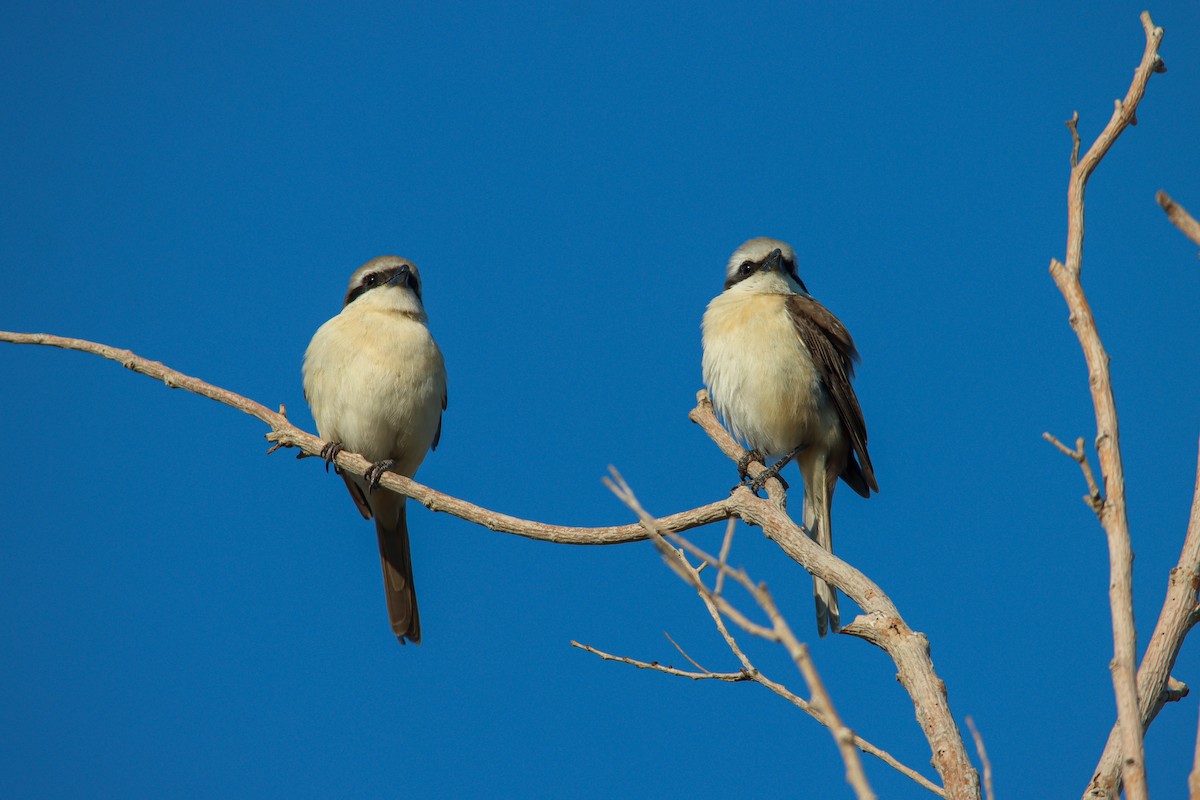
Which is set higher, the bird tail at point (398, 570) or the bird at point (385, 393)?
the bird at point (385, 393)

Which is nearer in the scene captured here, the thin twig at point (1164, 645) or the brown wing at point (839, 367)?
the thin twig at point (1164, 645)

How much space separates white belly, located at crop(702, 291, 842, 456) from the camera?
24.7 ft

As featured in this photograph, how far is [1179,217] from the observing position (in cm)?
261

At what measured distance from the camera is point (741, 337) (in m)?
7.74

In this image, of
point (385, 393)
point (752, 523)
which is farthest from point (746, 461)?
point (385, 393)

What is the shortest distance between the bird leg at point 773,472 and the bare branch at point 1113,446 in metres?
3.54

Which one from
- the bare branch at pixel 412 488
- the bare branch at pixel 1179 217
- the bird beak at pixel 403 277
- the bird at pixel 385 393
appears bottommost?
the bare branch at pixel 1179 217

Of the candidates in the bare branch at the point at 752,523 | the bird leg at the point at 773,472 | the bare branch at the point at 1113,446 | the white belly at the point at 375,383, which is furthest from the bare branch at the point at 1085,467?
the white belly at the point at 375,383

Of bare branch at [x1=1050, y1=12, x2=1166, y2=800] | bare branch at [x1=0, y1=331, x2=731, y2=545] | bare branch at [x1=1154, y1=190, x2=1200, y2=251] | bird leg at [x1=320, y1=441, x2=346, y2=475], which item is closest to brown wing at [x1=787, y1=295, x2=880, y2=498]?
bare branch at [x1=0, y1=331, x2=731, y2=545]

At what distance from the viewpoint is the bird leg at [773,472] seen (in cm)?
691

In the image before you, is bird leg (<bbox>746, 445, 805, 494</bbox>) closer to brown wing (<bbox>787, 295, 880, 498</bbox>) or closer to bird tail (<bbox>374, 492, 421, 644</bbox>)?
brown wing (<bbox>787, 295, 880, 498</bbox>)

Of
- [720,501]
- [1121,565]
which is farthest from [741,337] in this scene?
[1121,565]

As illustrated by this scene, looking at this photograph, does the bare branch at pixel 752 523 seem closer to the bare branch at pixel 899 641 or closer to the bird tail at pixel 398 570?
the bare branch at pixel 899 641

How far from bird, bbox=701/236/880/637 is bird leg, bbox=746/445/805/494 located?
0.04 feet
